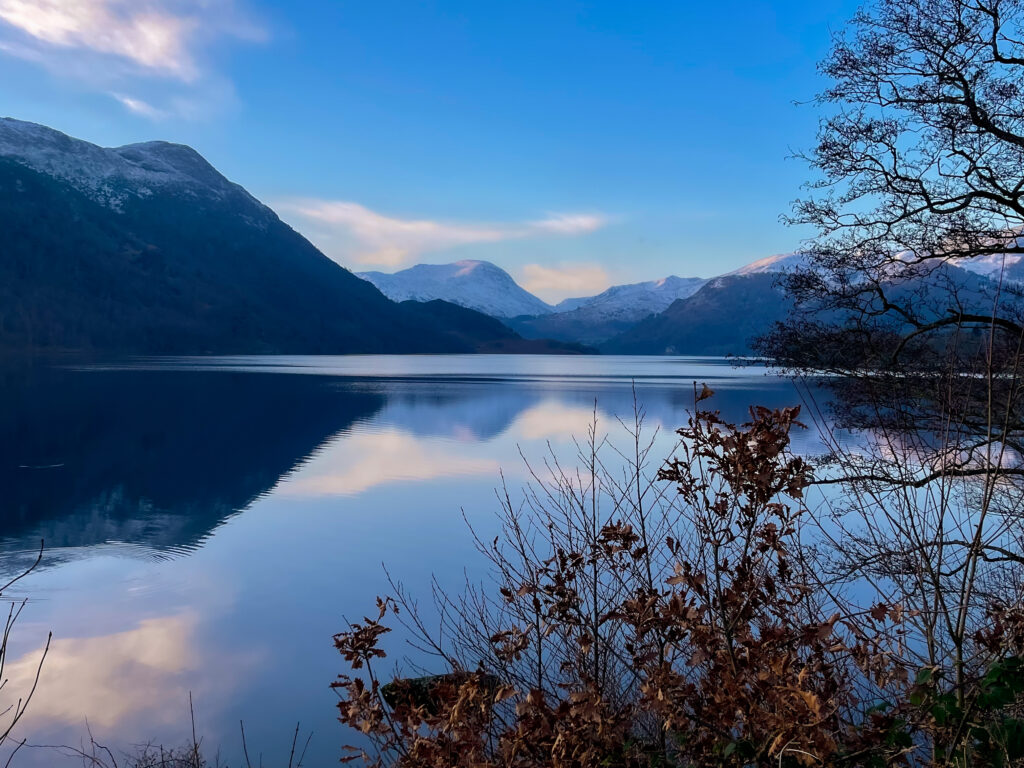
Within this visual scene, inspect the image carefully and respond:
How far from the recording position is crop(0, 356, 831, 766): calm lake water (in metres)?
9.76

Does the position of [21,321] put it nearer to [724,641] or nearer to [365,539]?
[365,539]

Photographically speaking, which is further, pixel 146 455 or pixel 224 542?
pixel 146 455

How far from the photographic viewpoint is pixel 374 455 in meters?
30.2

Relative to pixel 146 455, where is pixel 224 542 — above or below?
below

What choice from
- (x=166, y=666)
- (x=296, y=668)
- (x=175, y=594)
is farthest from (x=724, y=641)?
(x=175, y=594)

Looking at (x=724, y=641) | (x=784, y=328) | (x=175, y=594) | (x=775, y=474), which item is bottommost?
(x=175, y=594)

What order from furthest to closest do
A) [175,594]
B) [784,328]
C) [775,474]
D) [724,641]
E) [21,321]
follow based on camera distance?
1. [21,321]
2. [175,594]
3. [784,328]
4. [724,641]
5. [775,474]

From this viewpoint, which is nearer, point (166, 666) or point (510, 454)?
point (166, 666)

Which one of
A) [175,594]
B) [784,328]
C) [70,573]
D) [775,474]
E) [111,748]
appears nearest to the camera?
[775,474]

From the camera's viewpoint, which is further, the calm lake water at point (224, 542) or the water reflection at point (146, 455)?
the water reflection at point (146, 455)

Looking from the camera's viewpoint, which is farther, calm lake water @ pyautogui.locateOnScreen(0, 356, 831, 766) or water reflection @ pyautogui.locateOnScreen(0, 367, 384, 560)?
water reflection @ pyautogui.locateOnScreen(0, 367, 384, 560)

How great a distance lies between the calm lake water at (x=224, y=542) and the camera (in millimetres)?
9758

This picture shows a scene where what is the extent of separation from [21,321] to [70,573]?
17304cm

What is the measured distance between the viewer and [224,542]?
59.4ft
